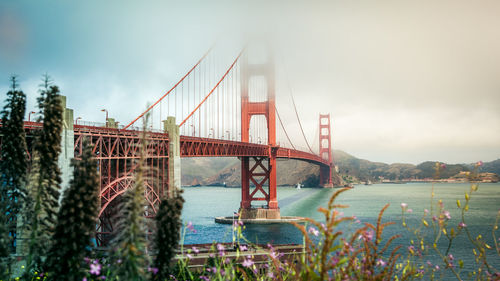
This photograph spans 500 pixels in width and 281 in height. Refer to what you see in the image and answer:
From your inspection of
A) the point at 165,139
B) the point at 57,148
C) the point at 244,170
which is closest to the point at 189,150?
the point at 165,139

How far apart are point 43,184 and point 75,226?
0.75 metres

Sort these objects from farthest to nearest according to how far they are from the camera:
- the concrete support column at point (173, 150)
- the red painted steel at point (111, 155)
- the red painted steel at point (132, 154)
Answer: the concrete support column at point (173, 150) < the red painted steel at point (111, 155) < the red painted steel at point (132, 154)

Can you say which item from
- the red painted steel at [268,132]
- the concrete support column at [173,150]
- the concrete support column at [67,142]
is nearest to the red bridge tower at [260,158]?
the red painted steel at [268,132]

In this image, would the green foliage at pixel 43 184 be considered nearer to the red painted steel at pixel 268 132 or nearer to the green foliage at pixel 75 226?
the green foliage at pixel 75 226

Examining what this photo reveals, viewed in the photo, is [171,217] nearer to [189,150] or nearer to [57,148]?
[57,148]

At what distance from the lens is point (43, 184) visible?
5.12 m

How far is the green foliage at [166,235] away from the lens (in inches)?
187

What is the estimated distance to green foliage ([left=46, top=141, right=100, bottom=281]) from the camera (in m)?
4.80

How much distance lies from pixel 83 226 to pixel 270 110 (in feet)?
231

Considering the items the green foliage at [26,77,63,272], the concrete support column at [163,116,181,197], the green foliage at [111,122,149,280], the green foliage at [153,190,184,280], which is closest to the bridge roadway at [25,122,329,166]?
the concrete support column at [163,116,181,197]

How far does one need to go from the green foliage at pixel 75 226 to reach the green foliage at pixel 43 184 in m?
0.27

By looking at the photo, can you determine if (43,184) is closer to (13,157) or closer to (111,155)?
(13,157)

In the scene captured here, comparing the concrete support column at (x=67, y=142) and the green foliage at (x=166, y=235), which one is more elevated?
the concrete support column at (x=67, y=142)

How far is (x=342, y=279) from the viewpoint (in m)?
5.74
